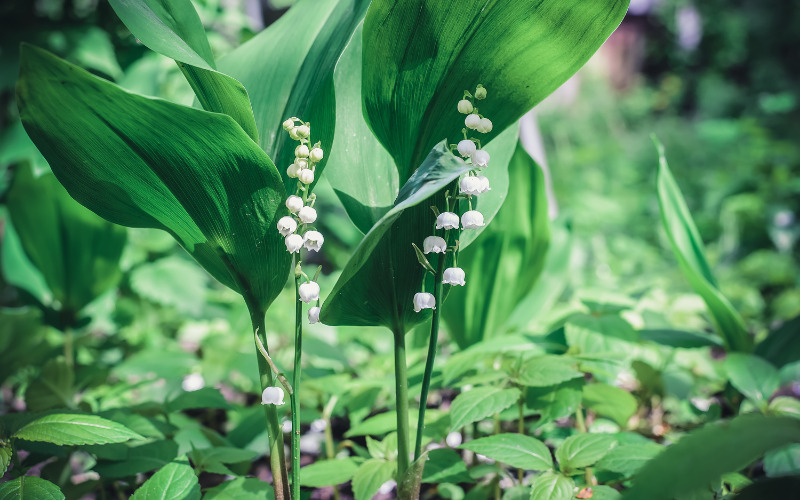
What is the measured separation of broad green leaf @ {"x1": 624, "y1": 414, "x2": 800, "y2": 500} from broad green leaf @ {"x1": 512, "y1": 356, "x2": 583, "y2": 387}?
29 centimetres

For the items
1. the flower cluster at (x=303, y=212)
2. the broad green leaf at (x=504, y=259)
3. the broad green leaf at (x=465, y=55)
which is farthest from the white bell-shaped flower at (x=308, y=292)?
the broad green leaf at (x=504, y=259)

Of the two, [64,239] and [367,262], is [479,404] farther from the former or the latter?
[64,239]

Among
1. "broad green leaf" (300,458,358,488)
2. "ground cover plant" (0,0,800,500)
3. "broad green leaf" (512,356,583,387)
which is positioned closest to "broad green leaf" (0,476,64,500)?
"ground cover plant" (0,0,800,500)

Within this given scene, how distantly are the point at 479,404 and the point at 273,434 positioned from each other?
0.92 ft

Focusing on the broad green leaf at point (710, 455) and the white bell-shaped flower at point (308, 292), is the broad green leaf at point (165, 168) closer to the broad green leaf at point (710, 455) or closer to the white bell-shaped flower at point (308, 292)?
the white bell-shaped flower at point (308, 292)

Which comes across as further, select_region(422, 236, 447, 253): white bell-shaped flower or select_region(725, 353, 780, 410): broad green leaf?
select_region(725, 353, 780, 410): broad green leaf

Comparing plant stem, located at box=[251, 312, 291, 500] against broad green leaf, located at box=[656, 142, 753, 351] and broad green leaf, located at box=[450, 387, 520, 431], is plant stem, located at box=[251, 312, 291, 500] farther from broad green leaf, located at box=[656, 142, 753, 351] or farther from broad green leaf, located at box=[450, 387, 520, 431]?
broad green leaf, located at box=[656, 142, 753, 351]

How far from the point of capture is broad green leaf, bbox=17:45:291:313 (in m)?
0.51

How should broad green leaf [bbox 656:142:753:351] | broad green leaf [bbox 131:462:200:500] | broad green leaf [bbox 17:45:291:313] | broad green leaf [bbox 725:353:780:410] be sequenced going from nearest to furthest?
broad green leaf [bbox 17:45:291:313]
broad green leaf [bbox 131:462:200:500]
broad green leaf [bbox 725:353:780:410]
broad green leaf [bbox 656:142:753:351]

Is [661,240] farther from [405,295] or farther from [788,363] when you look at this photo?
[405,295]

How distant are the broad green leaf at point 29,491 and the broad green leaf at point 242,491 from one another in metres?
0.17

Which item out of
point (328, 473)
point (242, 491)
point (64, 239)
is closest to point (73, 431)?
point (242, 491)

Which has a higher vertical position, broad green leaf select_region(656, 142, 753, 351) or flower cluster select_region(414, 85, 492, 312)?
flower cluster select_region(414, 85, 492, 312)

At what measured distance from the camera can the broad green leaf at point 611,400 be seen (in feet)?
2.93
